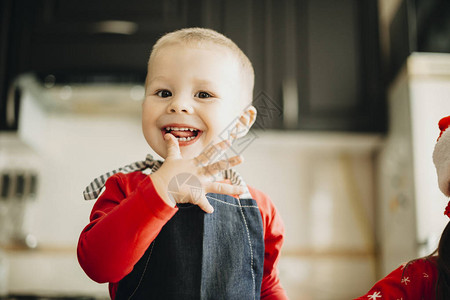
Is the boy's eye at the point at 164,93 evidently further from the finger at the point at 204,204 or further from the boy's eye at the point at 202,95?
the finger at the point at 204,204

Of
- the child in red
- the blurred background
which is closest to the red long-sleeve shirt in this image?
the child in red

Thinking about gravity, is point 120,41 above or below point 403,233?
above

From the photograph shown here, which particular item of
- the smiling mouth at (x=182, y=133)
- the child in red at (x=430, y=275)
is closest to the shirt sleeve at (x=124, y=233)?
the smiling mouth at (x=182, y=133)

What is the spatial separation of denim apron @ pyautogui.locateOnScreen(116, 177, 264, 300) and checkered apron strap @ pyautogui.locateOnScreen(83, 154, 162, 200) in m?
0.12

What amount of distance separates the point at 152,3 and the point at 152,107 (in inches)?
56.1

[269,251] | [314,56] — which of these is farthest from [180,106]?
[314,56]

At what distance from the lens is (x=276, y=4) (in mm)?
2031

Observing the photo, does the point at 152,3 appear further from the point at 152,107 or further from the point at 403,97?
the point at 152,107

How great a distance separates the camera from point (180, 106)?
65 cm

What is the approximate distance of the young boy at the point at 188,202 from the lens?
56 centimetres

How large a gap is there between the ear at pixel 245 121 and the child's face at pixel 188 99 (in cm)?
2

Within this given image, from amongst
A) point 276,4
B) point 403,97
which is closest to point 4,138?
point 276,4

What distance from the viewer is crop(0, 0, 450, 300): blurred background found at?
1896 millimetres

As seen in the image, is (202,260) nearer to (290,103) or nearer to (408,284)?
(408,284)
